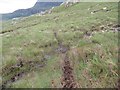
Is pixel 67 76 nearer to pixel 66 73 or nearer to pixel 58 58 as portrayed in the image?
pixel 66 73

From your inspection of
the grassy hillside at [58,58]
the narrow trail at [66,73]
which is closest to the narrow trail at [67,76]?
the narrow trail at [66,73]

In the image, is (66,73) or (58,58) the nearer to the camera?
(66,73)

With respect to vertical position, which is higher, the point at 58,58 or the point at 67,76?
the point at 58,58

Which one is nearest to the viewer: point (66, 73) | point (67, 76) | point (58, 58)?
point (67, 76)

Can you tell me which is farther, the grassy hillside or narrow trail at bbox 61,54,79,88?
the grassy hillside

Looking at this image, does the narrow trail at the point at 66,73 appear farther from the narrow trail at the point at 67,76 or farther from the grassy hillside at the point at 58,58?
the grassy hillside at the point at 58,58

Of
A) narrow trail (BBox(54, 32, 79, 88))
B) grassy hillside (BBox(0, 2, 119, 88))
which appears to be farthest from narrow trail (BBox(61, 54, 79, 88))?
grassy hillside (BBox(0, 2, 119, 88))

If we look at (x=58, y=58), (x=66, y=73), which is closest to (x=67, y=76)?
(x=66, y=73)

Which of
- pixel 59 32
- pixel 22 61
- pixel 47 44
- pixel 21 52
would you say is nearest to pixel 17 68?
pixel 22 61

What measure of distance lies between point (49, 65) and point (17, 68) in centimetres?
364

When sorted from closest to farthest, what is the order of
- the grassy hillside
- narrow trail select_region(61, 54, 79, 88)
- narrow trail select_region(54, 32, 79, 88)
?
narrow trail select_region(61, 54, 79, 88) → narrow trail select_region(54, 32, 79, 88) → the grassy hillside

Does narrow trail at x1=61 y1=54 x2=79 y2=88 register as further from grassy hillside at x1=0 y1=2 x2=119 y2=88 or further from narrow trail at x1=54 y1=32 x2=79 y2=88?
grassy hillside at x1=0 y1=2 x2=119 y2=88

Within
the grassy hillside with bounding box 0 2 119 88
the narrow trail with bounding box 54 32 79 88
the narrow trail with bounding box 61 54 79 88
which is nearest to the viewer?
the narrow trail with bounding box 61 54 79 88

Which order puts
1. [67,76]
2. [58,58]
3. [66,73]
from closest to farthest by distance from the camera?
1. [67,76]
2. [66,73]
3. [58,58]
